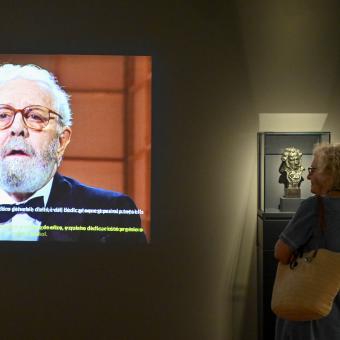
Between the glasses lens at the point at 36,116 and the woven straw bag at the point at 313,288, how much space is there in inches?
83.3

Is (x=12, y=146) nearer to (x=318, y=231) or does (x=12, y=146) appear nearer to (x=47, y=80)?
(x=47, y=80)

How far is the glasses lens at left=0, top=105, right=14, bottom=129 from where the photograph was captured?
3.35 meters

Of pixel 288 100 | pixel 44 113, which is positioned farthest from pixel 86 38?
pixel 288 100

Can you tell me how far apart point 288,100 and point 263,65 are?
0.29 meters

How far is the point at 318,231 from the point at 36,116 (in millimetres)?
2136

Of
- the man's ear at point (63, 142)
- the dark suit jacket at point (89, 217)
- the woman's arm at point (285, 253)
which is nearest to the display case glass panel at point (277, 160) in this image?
the dark suit jacket at point (89, 217)

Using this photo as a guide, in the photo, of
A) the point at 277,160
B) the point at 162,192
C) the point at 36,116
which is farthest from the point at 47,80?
the point at 277,160

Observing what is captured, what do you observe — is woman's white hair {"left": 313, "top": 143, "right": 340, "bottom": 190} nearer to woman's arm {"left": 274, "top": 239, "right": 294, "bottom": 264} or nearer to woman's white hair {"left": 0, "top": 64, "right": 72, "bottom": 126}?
woman's arm {"left": 274, "top": 239, "right": 294, "bottom": 264}

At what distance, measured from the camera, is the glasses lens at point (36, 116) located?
3355 mm

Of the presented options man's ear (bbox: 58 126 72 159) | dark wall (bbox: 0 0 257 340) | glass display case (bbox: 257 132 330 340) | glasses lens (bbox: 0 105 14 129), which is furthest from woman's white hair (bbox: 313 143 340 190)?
glasses lens (bbox: 0 105 14 129)

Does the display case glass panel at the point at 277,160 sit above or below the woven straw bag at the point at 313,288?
above

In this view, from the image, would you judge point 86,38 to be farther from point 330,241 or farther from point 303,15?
point 330,241

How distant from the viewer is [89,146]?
3.37 m

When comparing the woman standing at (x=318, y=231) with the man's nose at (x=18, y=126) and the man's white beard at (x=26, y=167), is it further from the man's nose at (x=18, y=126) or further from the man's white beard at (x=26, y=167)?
the man's nose at (x=18, y=126)
